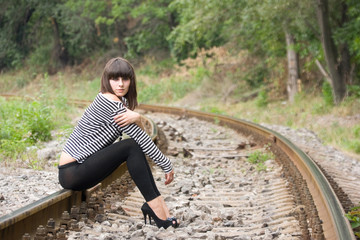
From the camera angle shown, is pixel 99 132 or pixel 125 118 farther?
pixel 99 132

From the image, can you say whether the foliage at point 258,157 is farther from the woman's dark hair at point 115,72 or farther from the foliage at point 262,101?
the foliage at point 262,101

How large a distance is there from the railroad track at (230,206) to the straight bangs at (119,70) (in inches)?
36.9

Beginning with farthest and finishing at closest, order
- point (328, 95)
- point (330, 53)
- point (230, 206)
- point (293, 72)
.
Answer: point (293, 72), point (328, 95), point (330, 53), point (230, 206)

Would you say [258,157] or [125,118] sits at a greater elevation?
[125,118]

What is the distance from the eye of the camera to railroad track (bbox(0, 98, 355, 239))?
3.12 metres

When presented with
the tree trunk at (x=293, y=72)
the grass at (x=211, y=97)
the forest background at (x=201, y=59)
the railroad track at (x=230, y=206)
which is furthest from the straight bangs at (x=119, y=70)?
the tree trunk at (x=293, y=72)

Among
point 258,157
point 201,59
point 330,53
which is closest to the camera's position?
point 258,157

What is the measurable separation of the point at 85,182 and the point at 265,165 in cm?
348

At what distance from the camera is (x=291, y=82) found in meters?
16.1

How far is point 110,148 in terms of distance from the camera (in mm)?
3637

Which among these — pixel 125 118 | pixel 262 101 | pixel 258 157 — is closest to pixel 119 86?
pixel 125 118

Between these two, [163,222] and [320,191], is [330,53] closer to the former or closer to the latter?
[320,191]

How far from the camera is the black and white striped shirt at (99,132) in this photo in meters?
3.61

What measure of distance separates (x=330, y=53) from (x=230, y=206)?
31.4 ft
